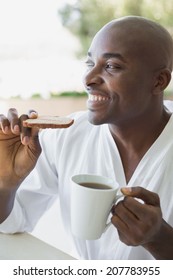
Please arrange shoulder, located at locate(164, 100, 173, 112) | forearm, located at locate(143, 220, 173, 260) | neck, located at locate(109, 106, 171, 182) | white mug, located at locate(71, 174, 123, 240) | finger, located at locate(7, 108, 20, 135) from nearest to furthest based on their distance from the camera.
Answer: white mug, located at locate(71, 174, 123, 240) → forearm, located at locate(143, 220, 173, 260) → finger, located at locate(7, 108, 20, 135) → neck, located at locate(109, 106, 171, 182) → shoulder, located at locate(164, 100, 173, 112)

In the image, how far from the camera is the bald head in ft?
3.09

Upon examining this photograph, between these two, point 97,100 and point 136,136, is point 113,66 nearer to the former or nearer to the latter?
point 97,100

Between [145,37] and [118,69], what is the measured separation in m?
0.10

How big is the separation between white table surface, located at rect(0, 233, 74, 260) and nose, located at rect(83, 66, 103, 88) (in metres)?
0.40

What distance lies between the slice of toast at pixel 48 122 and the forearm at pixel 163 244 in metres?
0.30

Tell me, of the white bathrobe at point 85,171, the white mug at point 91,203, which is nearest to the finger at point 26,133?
the white bathrobe at point 85,171

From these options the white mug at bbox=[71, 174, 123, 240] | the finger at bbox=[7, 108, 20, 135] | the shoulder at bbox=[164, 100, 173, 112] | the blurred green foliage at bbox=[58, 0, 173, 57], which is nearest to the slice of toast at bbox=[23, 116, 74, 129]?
the finger at bbox=[7, 108, 20, 135]

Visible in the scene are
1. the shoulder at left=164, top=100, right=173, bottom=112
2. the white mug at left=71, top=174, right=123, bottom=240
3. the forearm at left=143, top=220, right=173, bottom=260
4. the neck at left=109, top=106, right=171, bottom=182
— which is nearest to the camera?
the white mug at left=71, top=174, right=123, bottom=240

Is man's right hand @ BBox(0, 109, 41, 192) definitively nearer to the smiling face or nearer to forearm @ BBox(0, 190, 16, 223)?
forearm @ BBox(0, 190, 16, 223)

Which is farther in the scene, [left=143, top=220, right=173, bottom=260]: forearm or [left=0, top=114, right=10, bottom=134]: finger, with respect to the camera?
[left=0, top=114, right=10, bottom=134]: finger
